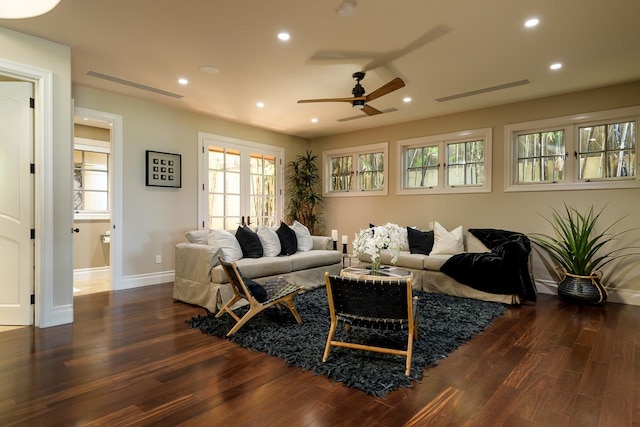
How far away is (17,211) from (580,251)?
6171mm

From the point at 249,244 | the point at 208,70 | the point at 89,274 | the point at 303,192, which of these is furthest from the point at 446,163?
the point at 89,274

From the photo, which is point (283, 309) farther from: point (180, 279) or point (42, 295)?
point (42, 295)

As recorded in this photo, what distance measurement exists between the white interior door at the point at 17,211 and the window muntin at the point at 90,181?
2.70 m

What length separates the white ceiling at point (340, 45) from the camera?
9.28ft

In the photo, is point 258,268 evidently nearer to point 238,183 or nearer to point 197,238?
point 197,238

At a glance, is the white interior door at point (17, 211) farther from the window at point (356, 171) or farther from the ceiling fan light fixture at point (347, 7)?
the window at point (356, 171)

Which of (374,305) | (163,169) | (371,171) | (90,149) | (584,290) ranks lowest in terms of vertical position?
(584,290)

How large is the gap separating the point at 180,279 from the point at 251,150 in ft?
10.1

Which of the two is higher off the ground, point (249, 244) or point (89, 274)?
point (249, 244)

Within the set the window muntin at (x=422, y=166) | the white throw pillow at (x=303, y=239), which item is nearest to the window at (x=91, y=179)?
the white throw pillow at (x=303, y=239)

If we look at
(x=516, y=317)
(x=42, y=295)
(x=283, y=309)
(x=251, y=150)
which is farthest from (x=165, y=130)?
(x=516, y=317)

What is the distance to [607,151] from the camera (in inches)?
185

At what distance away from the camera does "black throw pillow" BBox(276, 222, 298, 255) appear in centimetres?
499

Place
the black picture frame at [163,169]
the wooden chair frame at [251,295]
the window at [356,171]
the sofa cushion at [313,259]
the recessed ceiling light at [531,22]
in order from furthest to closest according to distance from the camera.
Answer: the window at [356,171], the black picture frame at [163,169], the sofa cushion at [313,259], the wooden chair frame at [251,295], the recessed ceiling light at [531,22]
